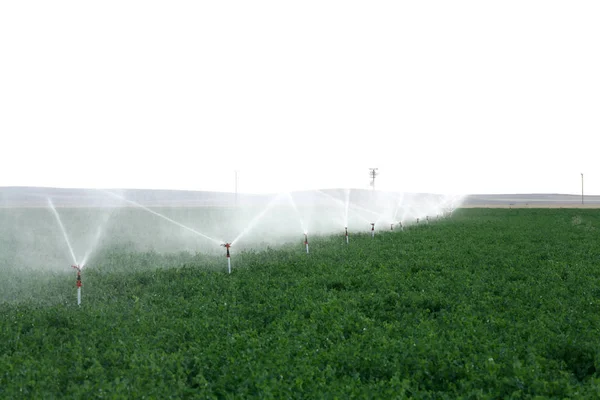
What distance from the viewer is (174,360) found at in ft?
22.8

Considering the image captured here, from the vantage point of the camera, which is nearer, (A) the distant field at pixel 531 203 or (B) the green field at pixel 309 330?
(B) the green field at pixel 309 330

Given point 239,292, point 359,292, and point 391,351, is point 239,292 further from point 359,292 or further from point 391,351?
point 391,351

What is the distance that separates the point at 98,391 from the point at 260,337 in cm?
275

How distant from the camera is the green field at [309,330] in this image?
6.22m

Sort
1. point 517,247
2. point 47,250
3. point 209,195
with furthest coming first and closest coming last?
1. point 209,195
2. point 47,250
3. point 517,247

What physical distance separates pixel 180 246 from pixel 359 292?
547 inches

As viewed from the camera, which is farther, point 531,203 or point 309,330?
point 531,203

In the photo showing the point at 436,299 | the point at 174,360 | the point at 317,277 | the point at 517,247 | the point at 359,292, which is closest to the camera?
the point at 174,360

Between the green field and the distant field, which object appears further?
the distant field

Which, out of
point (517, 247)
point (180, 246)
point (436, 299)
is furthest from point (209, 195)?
point (436, 299)

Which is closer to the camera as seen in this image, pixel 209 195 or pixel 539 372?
pixel 539 372

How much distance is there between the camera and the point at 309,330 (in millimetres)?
8281

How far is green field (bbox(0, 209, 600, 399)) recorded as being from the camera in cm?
622

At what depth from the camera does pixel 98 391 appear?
610cm
